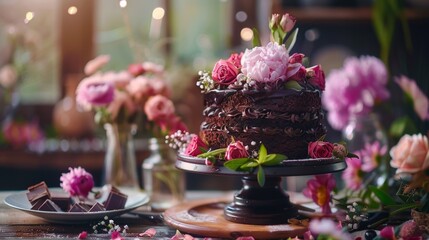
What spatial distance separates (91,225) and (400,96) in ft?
5.48

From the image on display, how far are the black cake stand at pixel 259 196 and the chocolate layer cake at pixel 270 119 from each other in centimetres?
5

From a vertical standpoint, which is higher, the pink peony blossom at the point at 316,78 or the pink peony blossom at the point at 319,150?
the pink peony blossom at the point at 316,78

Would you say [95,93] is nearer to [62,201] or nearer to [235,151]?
[62,201]

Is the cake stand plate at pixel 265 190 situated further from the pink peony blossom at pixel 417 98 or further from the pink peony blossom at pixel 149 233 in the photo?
the pink peony blossom at pixel 417 98

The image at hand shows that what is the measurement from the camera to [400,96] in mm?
2877

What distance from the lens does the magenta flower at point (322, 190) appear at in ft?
5.36

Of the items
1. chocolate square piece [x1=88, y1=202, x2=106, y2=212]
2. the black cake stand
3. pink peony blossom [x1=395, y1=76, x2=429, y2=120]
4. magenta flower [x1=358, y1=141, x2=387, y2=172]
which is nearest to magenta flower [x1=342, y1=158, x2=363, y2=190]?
magenta flower [x1=358, y1=141, x2=387, y2=172]

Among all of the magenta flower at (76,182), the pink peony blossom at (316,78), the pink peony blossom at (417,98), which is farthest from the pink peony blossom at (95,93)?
the pink peony blossom at (417,98)

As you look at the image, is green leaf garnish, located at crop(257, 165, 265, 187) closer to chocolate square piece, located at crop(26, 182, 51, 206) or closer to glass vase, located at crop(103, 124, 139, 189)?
chocolate square piece, located at crop(26, 182, 51, 206)

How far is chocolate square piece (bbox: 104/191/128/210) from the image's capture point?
1602mm

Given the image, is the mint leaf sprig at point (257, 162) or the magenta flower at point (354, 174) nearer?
the mint leaf sprig at point (257, 162)

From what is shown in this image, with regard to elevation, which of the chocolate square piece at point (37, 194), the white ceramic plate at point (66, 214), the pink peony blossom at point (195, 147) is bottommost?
the white ceramic plate at point (66, 214)

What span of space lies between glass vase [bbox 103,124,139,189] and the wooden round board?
12.9 inches

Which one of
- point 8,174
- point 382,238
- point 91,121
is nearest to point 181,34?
point 91,121
